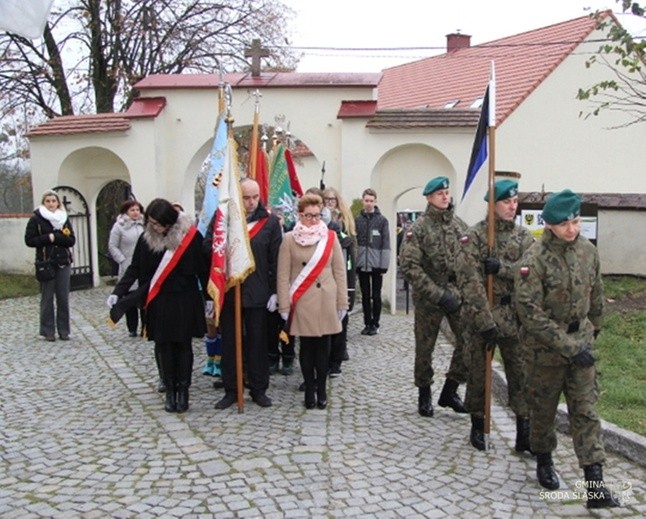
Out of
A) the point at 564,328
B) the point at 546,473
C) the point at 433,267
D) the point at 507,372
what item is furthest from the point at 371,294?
the point at 564,328

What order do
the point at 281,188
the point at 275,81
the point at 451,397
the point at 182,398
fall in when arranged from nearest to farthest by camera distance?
the point at 451,397
the point at 182,398
the point at 281,188
the point at 275,81

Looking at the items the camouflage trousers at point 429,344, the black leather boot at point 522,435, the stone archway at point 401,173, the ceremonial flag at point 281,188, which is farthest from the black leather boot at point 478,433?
the stone archway at point 401,173

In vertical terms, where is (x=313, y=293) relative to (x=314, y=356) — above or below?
above

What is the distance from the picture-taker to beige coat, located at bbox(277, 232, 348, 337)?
226 inches

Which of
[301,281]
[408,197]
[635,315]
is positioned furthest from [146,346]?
[408,197]

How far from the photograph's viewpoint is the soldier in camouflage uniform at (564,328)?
4.05 metres

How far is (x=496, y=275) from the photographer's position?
489 cm

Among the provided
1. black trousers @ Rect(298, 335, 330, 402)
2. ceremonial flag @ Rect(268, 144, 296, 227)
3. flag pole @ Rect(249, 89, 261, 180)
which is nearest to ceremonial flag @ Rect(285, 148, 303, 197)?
ceremonial flag @ Rect(268, 144, 296, 227)

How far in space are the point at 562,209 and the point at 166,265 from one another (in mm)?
3141

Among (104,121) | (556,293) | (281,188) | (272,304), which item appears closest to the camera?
(556,293)

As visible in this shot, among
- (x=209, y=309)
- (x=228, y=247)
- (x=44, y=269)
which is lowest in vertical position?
(x=209, y=309)

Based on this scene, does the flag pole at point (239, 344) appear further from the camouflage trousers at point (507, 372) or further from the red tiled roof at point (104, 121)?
the red tiled roof at point (104, 121)

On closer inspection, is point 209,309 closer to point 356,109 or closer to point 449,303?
point 449,303

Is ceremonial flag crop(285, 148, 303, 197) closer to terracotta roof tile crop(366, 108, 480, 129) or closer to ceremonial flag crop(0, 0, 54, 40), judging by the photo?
terracotta roof tile crop(366, 108, 480, 129)
